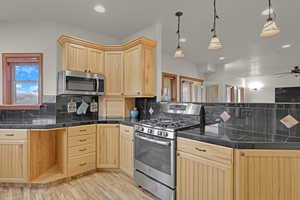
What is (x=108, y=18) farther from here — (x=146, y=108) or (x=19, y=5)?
(x=146, y=108)

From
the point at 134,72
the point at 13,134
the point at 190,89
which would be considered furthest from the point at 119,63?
the point at 13,134

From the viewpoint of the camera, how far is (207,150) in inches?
61.8

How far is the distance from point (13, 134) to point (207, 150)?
2628 mm

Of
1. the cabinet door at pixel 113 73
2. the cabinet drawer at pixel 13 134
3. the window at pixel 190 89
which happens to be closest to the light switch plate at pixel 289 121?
the window at pixel 190 89

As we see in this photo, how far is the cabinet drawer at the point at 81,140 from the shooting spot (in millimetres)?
2516

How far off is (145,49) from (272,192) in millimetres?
2525

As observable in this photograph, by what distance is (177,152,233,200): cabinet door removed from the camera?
1.46 metres

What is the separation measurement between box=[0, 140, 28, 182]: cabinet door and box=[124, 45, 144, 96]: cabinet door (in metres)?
1.80

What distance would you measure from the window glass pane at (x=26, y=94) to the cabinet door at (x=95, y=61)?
111 centimetres

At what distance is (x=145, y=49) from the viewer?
2.82 m

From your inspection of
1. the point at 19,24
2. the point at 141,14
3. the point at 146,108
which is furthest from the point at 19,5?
the point at 146,108

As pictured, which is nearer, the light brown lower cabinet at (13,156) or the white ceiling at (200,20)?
the white ceiling at (200,20)

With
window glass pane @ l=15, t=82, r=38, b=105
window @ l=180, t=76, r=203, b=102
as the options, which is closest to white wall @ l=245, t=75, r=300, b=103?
window @ l=180, t=76, r=203, b=102

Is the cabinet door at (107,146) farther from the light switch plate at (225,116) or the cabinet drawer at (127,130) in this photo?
the light switch plate at (225,116)
